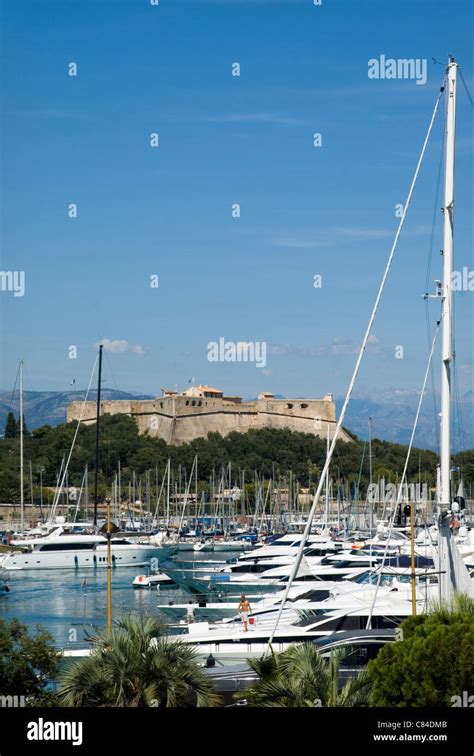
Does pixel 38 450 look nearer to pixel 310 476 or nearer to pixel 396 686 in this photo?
pixel 310 476

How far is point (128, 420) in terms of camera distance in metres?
103

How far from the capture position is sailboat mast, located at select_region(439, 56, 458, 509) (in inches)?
515

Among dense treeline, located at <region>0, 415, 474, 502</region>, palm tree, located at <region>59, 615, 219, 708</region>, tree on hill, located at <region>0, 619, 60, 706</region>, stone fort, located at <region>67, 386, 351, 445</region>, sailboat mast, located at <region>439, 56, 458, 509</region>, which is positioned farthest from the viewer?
stone fort, located at <region>67, 386, 351, 445</region>

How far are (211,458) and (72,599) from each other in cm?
5081

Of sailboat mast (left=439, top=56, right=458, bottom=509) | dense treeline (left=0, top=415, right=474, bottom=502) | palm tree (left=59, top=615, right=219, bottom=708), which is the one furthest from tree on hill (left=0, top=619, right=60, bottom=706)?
dense treeline (left=0, top=415, right=474, bottom=502)

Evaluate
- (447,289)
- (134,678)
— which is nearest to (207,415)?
(447,289)

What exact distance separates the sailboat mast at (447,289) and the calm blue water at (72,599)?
35.7 ft

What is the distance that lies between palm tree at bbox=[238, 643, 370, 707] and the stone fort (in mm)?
93730

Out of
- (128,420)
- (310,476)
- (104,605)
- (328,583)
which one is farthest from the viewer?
(128,420)

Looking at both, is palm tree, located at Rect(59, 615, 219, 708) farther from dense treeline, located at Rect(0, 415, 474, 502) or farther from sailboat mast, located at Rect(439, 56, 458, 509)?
dense treeline, located at Rect(0, 415, 474, 502)

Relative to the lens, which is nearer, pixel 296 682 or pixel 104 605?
pixel 296 682

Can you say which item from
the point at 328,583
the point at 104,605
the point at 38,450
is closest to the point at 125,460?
the point at 38,450

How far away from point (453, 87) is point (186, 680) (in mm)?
7514

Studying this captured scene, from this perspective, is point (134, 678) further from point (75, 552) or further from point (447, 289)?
point (75, 552)
